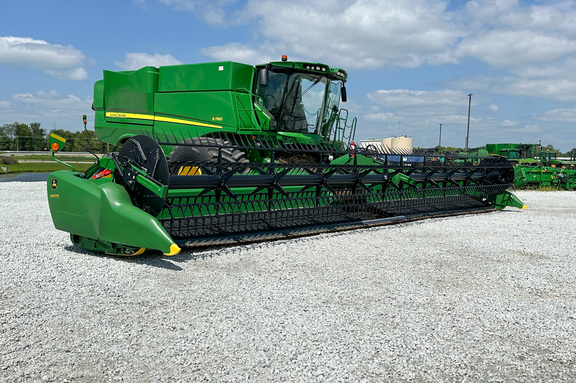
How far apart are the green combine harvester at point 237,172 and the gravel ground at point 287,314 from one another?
1.37 ft

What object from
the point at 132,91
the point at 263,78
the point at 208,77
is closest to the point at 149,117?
the point at 132,91

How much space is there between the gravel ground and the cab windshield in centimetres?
367

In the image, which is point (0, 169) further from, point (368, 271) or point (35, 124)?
point (35, 124)

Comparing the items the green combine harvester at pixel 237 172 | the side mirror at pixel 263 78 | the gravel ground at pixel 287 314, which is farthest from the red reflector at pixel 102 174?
the side mirror at pixel 263 78

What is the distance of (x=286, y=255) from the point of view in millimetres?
5098

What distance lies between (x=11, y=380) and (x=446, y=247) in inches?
200

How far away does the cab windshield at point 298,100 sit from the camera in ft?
27.9

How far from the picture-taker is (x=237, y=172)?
5625 millimetres

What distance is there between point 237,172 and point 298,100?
3514 mm

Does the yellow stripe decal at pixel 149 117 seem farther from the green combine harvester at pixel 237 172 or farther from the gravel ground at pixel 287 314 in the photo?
the gravel ground at pixel 287 314

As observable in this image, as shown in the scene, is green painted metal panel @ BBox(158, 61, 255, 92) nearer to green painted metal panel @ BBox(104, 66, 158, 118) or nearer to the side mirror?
green painted metal panel @ BBox(104, 66, 158, 118)

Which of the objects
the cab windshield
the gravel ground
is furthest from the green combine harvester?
the gravel ground

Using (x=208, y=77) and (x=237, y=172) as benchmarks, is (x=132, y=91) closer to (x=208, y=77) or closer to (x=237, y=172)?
(x=208, y=77)

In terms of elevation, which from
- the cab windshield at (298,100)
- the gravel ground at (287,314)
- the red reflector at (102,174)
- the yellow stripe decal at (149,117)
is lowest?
the gravel ground at (287,314)
